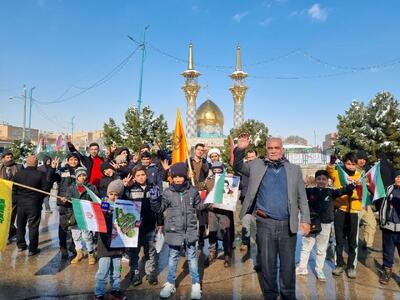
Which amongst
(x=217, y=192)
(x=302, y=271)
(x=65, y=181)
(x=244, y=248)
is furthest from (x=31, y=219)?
(x=302, y=271)

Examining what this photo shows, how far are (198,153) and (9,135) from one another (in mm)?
98097

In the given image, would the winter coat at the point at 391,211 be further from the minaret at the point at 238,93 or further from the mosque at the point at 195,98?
the minaret at the point at 238,93

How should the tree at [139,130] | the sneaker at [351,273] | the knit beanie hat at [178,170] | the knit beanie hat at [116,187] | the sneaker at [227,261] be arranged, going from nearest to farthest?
the knit beanie hat at [116,187]
the knit beanie hat at [178,170]
the sneaker at [351,273]
the sneaker at [227,261]
the tree at [139,130]

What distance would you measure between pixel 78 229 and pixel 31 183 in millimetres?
1249

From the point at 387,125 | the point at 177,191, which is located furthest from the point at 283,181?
the point at 387,125

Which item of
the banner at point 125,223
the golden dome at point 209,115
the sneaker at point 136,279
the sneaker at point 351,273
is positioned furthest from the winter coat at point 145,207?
the golden dome at point 209,115

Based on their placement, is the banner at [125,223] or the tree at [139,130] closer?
the banner at [125,223]

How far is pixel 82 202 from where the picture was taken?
4.15 meters

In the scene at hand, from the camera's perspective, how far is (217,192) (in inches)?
209

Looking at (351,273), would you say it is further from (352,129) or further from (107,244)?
(352,129)

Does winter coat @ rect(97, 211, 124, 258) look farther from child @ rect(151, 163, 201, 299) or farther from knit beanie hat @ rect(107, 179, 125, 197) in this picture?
child @ rect(151, 163, 201, 299)

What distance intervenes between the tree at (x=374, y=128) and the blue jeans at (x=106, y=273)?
15.9 meters

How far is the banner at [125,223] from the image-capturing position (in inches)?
167

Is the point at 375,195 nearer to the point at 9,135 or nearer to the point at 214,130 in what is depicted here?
the point at 214,130
